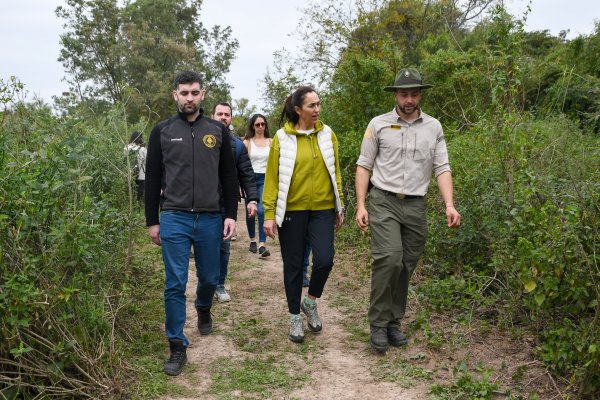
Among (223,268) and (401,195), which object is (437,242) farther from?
(223,268)

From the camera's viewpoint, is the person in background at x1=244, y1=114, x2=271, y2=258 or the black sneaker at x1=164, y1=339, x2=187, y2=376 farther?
the person in background at x1=244, y1=114, x2=271, y2=258

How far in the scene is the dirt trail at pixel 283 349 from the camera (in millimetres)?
3725

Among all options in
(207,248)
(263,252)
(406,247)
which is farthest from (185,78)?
(263,252)

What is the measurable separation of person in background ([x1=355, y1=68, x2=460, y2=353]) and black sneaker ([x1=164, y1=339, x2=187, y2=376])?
1.43m


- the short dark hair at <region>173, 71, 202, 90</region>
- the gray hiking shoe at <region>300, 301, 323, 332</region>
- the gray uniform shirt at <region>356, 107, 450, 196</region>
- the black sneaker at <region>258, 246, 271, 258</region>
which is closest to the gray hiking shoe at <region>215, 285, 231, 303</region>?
the gray hiking shoe at <region>300, 301, 323, 332</region>

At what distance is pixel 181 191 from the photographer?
4062 millimetres

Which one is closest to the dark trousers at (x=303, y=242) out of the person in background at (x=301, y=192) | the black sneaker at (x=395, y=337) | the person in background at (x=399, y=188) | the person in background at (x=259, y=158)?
the person in background at (x=301, y=192)

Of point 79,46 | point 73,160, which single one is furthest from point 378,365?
point 79,46

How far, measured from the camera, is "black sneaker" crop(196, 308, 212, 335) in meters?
4.70

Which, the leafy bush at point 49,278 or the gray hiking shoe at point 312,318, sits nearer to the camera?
the leafy bush at point 49,278

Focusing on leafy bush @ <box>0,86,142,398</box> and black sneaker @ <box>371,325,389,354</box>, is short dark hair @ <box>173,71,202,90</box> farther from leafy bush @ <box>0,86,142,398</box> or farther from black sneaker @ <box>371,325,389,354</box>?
black sneaker @ <box>371,325,389,354</box>

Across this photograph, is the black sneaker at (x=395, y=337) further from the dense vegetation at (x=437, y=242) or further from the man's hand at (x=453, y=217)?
the man's hand at (x=453, y=217)

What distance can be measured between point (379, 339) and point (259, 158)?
4.06 metres

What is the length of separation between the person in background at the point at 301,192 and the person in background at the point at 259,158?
3025 mm
